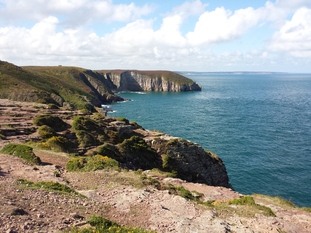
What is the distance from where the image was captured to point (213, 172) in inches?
1796

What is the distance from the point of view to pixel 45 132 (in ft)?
119

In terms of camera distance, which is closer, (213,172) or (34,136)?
(34,136)

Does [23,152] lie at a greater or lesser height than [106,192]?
greater

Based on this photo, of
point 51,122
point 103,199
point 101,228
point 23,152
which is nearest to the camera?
point 101,228

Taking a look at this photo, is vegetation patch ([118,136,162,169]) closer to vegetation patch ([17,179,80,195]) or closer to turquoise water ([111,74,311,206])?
vegetation patch ([17,179,80,195])

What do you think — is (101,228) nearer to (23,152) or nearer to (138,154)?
(23,152)

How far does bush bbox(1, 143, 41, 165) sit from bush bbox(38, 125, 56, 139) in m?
9.02

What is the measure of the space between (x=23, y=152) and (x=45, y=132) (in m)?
11.1

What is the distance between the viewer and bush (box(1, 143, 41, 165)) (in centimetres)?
2449

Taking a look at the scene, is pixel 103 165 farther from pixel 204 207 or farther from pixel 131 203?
pixel 204 207

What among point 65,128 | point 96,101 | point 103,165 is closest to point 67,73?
point 96,101

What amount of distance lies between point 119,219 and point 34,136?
82.8 feet

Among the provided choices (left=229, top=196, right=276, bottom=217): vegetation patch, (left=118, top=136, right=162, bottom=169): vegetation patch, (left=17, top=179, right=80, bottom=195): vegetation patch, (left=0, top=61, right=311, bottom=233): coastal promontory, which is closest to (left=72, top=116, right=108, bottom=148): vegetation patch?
(left=0, top=61, right=311, bottom=233): coastal promontory

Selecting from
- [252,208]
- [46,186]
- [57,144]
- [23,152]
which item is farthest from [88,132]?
[252,208]
